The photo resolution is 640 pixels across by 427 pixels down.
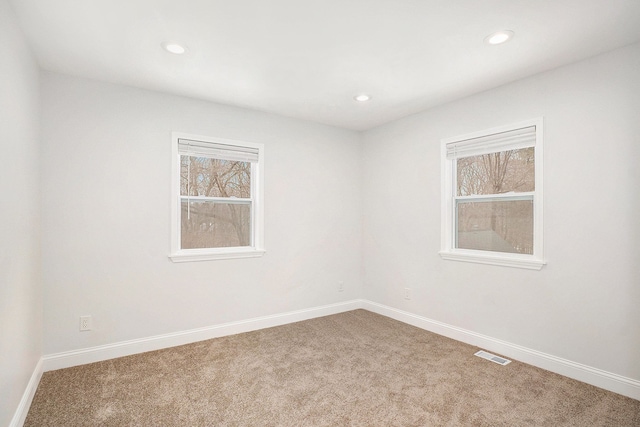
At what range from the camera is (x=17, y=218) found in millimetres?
2072

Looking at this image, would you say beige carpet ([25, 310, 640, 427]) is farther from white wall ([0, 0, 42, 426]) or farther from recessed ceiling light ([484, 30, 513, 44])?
recessed ceiling light ([484, 30, 513, 44])

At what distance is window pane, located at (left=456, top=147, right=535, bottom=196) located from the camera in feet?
10.1

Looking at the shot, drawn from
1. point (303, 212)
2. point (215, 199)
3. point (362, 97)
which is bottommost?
point (303, 212)

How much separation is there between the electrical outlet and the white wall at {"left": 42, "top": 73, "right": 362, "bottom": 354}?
0.14 feet

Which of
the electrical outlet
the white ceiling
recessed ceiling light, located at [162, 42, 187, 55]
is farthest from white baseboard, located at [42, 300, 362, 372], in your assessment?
recessed ceiling light, located at [162, 42, 187, 55]

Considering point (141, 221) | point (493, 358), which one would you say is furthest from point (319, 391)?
point (141, 221)

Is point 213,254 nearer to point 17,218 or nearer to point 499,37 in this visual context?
point 17,218

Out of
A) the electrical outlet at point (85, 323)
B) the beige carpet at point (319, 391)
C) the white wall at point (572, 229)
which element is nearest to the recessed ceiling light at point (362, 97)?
the white wall at point (572, 229)

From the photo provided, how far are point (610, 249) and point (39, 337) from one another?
14.5 ft

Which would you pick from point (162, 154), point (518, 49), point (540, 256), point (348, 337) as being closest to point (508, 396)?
point (540, 256)

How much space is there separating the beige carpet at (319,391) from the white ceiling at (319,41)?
2.48 meters

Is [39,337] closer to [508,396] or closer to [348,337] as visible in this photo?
[348,337]

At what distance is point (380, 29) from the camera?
2.25m

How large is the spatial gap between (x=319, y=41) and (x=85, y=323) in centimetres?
301
